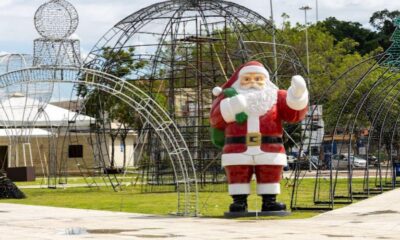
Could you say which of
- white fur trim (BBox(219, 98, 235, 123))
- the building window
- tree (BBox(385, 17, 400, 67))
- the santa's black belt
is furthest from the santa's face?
the building window

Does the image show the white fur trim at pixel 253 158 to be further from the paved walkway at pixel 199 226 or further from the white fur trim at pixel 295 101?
the paved walkway at pixel 199 226

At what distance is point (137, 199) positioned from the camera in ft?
98.3

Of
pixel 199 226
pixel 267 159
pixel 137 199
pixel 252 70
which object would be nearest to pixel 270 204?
pixel 267 159

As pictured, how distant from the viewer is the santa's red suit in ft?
71.8

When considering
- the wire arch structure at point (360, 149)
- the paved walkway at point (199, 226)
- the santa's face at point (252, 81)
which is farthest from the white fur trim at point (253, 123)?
the wire arch structure at point (360, 149)

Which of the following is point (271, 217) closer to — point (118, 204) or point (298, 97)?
point (298, 97)

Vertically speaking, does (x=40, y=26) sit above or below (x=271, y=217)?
above

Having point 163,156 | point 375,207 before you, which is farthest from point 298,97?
point 163,156

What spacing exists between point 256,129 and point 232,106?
0.79 metres

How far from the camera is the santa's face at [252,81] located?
22.3 metres

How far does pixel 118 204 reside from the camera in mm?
28250

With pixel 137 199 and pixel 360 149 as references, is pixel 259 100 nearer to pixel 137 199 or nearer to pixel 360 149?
pixel 137 199

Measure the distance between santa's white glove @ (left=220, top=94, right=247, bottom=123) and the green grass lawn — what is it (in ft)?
7.73

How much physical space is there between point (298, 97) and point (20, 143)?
3351 centimetres
